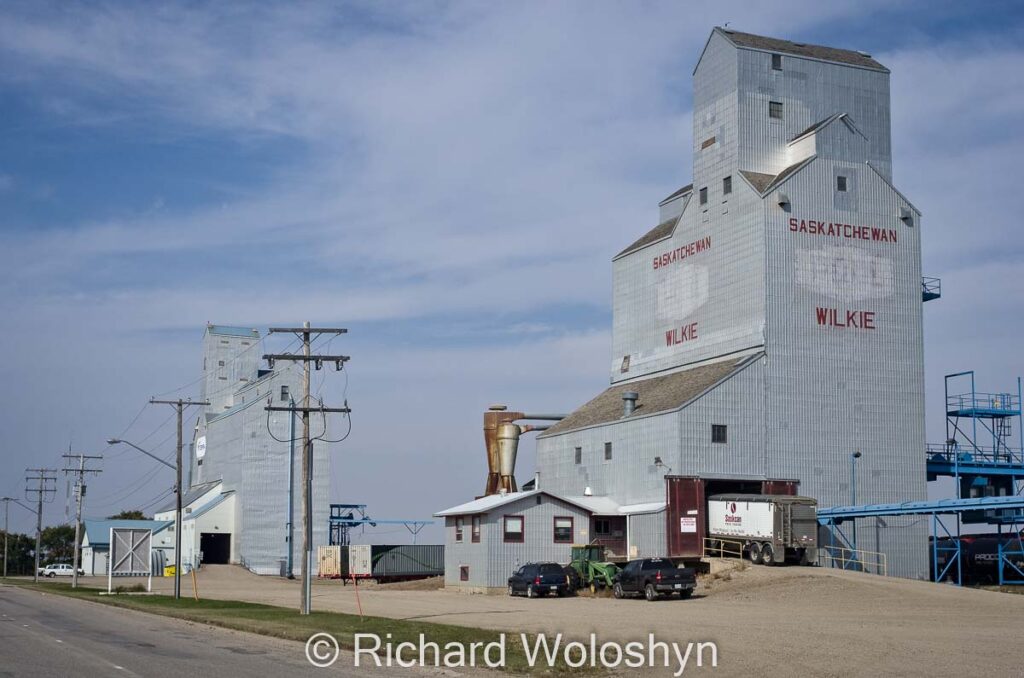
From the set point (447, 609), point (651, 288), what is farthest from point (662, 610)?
point (651, 288)

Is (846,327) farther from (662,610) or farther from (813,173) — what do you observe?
(662,610)

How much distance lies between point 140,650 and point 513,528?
33.9 m

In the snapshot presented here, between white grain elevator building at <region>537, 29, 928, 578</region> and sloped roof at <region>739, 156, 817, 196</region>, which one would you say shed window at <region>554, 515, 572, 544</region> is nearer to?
white grain elevator building at <region>537, 29, 928, 578</region>

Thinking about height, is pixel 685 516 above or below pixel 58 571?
above

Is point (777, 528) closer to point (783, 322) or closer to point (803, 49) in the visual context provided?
point (783, 322)

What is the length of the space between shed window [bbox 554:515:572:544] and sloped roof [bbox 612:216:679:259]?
68.7 ft

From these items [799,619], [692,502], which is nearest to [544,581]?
[692,502]

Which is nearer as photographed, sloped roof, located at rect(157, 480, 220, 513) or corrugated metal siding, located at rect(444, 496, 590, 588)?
corrugated metal siding, located at rect(444, 496, 590, 588)

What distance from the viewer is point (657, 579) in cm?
4506

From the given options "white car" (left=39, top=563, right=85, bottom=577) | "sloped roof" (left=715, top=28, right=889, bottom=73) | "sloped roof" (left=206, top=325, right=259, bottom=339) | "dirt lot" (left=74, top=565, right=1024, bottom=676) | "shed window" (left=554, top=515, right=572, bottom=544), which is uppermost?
"sloped roof" (left=715, top=28, right=889, bottom=73)

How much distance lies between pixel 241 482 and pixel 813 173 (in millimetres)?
51446

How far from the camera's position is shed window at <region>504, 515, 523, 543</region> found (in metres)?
57.8

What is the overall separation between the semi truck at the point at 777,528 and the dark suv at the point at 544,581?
31.1 feet

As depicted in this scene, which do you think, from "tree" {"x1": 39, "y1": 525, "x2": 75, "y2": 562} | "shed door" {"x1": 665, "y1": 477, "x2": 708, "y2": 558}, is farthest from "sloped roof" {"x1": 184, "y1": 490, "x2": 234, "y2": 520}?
"tree" {"x1": 39, "y1": 525, "x2": 75, "y2": 562}
